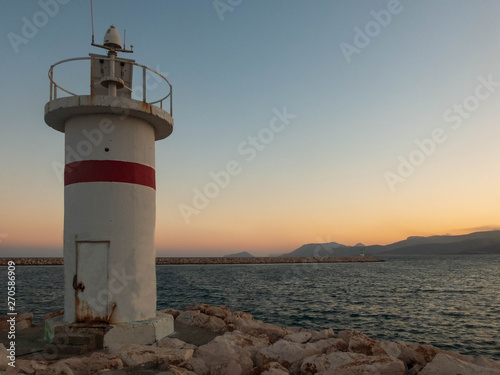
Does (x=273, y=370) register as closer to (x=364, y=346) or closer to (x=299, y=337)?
(x=364, y=346)

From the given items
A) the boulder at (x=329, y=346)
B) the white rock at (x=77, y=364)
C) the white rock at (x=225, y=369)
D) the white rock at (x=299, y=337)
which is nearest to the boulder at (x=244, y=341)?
the white rock at (x=299, y=337)

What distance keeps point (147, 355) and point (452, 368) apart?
15.6 ft

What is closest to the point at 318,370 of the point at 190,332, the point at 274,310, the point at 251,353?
the point at 251,353

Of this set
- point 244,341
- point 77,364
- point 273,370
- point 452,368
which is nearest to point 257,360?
point 244,341

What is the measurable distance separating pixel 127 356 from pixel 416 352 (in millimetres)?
5264

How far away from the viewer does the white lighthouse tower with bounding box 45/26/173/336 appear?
7215 millimetres

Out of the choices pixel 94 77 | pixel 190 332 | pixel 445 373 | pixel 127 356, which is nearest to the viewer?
pixel 445 373

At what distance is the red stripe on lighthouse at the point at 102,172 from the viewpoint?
7.31 metres

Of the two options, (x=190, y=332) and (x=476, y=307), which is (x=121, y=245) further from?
(x=476, y=307)

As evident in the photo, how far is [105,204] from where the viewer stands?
23.9ft

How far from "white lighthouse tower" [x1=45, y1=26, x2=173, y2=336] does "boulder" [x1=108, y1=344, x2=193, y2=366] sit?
1.09 metres

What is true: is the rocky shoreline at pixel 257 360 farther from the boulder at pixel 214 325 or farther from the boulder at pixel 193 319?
the boulder at pixel 193 319

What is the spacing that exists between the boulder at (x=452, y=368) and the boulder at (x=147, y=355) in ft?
12.8

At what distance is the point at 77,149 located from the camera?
7.45 m
